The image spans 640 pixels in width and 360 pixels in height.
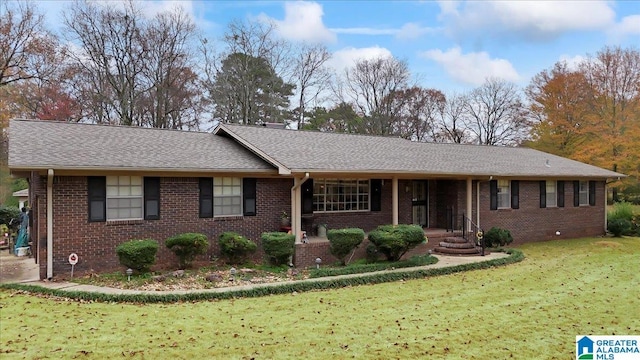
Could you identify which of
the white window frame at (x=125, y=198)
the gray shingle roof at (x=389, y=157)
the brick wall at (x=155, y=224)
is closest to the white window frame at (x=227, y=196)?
the brick wall at (x=155, y=224)

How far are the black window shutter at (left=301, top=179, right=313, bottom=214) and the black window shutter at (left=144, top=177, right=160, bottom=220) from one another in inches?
172

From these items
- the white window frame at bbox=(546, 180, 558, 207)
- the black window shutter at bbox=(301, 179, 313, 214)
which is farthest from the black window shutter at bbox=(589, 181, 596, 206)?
the black window shutter at bbox=(301, 179, 313, 214)

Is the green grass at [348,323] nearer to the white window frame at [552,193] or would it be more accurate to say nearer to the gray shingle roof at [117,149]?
the gray shingle roof at [117,149]

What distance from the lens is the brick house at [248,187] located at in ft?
33.7

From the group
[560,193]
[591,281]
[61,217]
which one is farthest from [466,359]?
[560,193]

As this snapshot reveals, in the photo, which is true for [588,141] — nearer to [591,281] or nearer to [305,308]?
[591,281]

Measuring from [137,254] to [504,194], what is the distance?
43.9ft

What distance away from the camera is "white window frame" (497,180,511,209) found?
17059mm

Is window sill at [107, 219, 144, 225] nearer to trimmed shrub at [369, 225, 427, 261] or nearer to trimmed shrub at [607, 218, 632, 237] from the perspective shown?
trimmed shrub at [369, 225, 427, 261]

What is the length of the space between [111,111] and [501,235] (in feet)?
78.1

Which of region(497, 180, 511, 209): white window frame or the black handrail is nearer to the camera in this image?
the black handrail

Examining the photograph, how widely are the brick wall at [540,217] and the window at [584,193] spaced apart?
271 mm

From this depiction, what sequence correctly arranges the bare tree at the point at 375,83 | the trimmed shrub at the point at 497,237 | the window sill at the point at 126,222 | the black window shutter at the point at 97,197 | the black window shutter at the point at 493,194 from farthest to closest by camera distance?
the bare tree at the point at 375,83 < the black window shutter at the point at 493,194 < the trimmed shrub at the point at 497,237 < the window sill at the point at 126,222 < the black window shutter at the point at 97,197

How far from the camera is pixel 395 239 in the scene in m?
12.0
